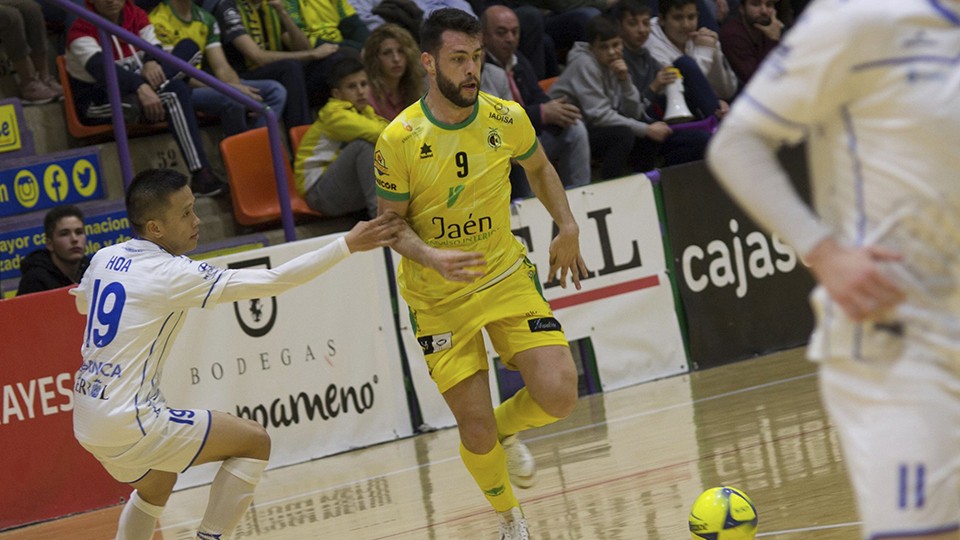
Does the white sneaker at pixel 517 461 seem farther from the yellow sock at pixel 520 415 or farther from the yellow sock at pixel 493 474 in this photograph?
the yellow sock at pixel 493 474

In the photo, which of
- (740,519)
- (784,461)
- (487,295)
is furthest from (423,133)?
(784,461)

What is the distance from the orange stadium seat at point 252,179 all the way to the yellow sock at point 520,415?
187 inches

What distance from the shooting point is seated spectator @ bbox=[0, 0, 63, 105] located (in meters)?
9.61

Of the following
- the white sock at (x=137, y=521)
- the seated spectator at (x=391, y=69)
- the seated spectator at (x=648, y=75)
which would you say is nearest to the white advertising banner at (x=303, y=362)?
the seated spectator at (x=391, y=69)

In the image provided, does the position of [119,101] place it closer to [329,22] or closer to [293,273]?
[329,22]

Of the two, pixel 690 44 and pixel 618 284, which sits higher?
pixel 690 44

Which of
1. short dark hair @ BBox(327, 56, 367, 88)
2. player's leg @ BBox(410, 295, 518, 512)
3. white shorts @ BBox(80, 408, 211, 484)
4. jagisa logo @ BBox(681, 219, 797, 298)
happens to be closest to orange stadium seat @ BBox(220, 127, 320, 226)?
short dark hair @ BBox(327, 56, 367, 88)

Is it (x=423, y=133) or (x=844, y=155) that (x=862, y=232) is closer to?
(x=844, y=155)

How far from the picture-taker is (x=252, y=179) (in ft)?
33.4

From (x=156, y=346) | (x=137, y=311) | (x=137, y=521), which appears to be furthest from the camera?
(x=137, y=521)

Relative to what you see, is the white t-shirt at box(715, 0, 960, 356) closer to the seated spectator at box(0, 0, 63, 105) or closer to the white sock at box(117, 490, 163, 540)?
the white sock at box(117, 490, 163, 540)

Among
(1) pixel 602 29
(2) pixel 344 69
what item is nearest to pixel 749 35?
(1) pixel 602 29

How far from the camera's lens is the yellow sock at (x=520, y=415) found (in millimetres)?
5582

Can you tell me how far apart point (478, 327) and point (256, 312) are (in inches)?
133
